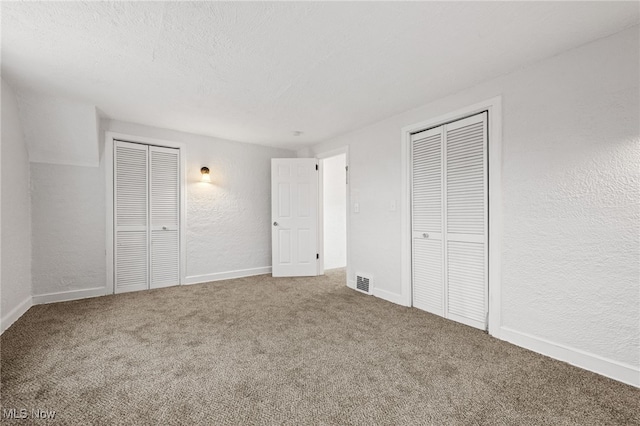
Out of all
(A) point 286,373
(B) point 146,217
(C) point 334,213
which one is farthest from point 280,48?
(C) point 334,213

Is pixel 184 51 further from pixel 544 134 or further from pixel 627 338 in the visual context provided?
pixel 627 338

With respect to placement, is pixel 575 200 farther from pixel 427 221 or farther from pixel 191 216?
pixel 191 216

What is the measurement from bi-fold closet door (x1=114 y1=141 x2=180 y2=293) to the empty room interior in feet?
0.10

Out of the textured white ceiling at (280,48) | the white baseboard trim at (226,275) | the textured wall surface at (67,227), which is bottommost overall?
the white baseboard trim at (226,275)

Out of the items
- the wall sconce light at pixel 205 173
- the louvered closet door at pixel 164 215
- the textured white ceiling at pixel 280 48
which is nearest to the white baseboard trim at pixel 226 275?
the louvered closet door at pixel 164 215

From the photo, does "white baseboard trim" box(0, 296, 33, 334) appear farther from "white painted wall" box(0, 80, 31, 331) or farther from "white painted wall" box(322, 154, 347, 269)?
"white painted wall" box(322, 154, 347, 269)

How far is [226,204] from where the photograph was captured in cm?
460

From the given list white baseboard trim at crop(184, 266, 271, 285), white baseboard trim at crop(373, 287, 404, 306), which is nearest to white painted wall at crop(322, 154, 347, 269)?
white baseboard trim at crop(184, 266, 271, 285)

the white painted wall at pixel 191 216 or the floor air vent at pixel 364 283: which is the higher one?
the white painted wall at pixel 191 216

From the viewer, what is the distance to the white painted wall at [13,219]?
8.55 ft

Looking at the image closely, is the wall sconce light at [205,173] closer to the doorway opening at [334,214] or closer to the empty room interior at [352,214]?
the empty room interior at [352,214]

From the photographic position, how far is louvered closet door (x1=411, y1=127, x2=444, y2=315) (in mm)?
2984

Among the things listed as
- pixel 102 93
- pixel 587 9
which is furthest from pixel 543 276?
pixel 102 93

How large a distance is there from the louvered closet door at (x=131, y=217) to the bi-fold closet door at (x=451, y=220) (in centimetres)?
354
